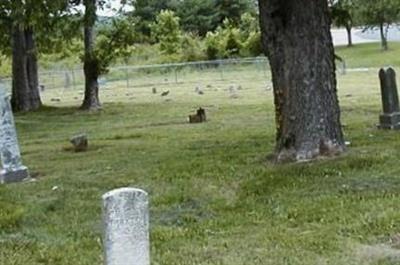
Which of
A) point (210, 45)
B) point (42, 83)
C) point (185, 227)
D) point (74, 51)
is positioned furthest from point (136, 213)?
point (210, 45)

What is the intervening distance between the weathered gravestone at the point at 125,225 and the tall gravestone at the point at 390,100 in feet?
27.6

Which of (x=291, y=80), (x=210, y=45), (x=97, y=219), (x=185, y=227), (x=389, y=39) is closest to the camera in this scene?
(x=185, y=227)

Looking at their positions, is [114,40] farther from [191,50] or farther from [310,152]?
[191,50]

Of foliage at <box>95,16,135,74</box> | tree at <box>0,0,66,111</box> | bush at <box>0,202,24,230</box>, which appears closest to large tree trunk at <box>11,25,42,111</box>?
tree at <box>0,0,66,111</box>

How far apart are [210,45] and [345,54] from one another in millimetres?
12303

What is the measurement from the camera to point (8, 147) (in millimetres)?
9578

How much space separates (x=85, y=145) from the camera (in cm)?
1279

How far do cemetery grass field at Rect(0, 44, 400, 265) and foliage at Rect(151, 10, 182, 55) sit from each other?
1416 inches

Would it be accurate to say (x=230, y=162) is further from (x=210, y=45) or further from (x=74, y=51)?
(x=210, y=45)

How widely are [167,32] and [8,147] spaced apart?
136 feet

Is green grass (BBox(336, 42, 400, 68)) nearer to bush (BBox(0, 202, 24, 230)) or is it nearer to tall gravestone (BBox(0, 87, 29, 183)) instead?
tall gravestone (BBox(0, 87, 29, 183))

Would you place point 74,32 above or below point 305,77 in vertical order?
above

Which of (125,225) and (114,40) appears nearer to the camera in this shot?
(125,225)

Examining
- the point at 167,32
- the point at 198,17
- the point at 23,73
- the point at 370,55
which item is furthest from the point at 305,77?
the point at 198,17
